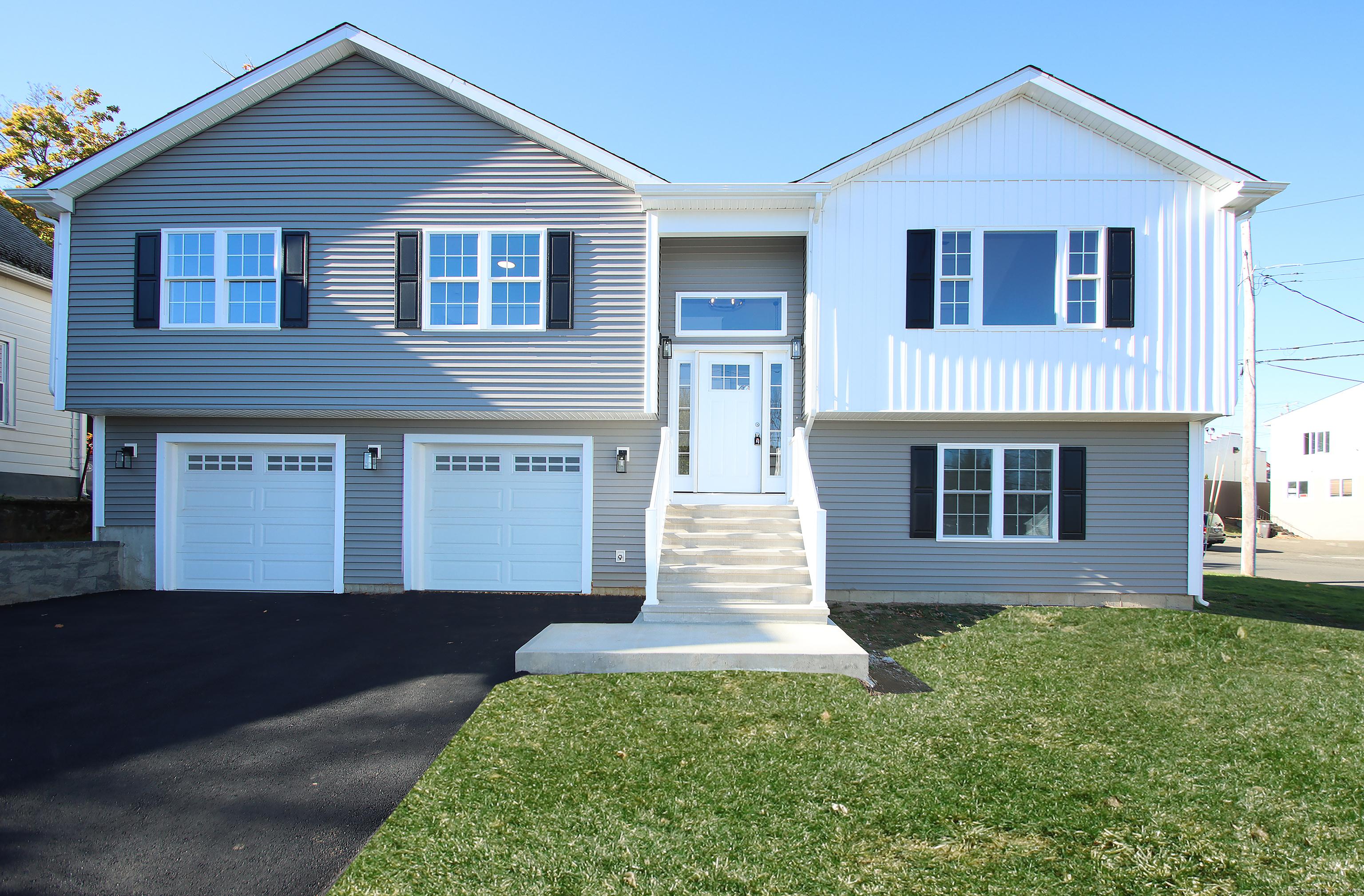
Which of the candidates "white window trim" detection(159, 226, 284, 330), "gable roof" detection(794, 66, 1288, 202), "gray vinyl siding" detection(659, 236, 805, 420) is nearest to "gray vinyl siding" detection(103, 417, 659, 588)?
"gray vinyl siding" detection(659, 236, 805, 420)

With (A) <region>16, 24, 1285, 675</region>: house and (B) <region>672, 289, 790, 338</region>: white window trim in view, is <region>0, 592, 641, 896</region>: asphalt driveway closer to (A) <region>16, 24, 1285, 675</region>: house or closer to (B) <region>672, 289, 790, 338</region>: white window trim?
(A) <region>16, 24, 1285, 675</region>: house

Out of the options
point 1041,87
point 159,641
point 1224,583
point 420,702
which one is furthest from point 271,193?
point 1224,583

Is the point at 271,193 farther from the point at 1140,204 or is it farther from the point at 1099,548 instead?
the point at 1099,548

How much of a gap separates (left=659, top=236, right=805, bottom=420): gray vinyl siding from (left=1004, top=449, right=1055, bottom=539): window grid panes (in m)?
3.31

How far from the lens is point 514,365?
8641mm

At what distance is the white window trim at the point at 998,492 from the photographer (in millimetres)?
9133

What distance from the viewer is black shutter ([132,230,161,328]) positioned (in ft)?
28.8

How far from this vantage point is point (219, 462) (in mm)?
9352

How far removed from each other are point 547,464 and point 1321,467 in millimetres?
35955

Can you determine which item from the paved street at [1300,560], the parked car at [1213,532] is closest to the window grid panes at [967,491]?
the paved street at [1300,560]

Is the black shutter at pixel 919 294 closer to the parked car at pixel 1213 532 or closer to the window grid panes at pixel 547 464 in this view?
the window grid panes at pixel 547 464

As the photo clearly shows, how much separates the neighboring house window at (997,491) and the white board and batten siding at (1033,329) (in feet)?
3.35

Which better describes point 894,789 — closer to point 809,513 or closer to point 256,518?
point 809,513

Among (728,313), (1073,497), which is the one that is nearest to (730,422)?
(728,313)
